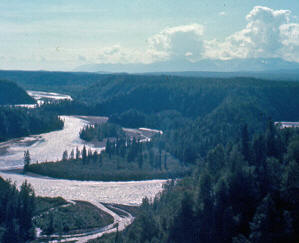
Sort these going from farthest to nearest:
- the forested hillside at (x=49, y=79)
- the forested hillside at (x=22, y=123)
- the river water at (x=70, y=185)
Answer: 1. the forested hillside at (x=49, y=79)
2. the forested hillside at (x=22, y=123)
3. the river water at (x=70, y=185)

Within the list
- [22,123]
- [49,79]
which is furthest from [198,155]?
[49,79]

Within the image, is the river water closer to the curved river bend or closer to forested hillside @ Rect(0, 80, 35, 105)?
the curved river bend

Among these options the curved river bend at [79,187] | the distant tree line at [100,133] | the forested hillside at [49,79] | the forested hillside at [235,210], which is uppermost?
the forested hillside at [49,79]

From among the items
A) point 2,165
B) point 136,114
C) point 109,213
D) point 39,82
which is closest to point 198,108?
point 136,114

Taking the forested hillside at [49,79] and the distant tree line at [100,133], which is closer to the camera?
the distant tree line at [100,133]

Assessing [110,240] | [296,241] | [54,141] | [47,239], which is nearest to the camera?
[296,241]

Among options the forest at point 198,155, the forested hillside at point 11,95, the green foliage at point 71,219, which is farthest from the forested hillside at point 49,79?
the green foliage at point 71,219

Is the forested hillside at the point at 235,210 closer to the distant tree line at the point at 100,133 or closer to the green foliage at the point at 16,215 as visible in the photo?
the green foliage at the point at 16,215

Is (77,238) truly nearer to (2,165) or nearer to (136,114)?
(2,165)
